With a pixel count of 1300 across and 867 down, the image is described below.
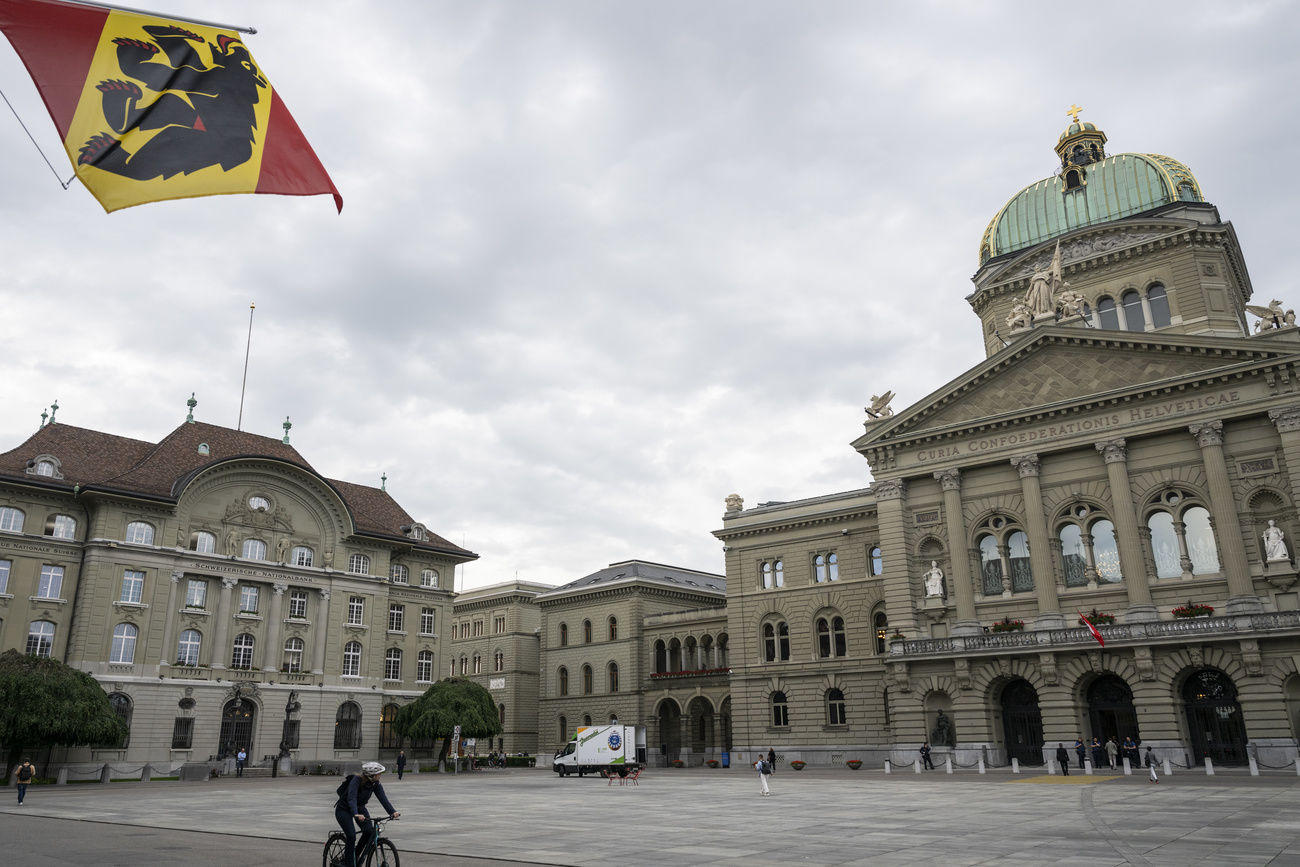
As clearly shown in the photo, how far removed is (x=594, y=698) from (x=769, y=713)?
20.3 metres

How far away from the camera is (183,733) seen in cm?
5203

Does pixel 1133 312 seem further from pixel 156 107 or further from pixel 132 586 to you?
pixel 132 586

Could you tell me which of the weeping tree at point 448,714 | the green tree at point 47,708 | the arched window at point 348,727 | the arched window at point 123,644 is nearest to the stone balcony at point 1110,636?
the weeping tree at point 448,714

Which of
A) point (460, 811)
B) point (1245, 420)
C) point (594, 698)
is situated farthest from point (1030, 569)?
point (594, 698)

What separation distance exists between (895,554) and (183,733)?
4103cm

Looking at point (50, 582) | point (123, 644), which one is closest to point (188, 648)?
point (123, 644)

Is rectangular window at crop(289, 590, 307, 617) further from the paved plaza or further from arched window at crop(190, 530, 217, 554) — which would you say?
the paved plaza

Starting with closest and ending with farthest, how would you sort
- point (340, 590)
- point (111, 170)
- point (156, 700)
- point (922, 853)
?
point (111, 170), point (922, 853), point (156, 700), point (340, 590)

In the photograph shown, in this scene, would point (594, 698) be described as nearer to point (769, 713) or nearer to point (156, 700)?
point (769, 713)

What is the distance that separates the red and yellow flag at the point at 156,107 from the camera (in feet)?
36.6

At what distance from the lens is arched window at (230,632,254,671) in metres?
55.2

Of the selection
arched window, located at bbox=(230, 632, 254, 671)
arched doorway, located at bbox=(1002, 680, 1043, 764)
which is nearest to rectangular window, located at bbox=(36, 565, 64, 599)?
arched window, located at bbox=(230, 632, 254, 671)

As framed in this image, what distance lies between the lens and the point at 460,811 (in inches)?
1061

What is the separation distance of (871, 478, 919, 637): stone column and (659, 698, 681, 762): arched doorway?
25.2m
